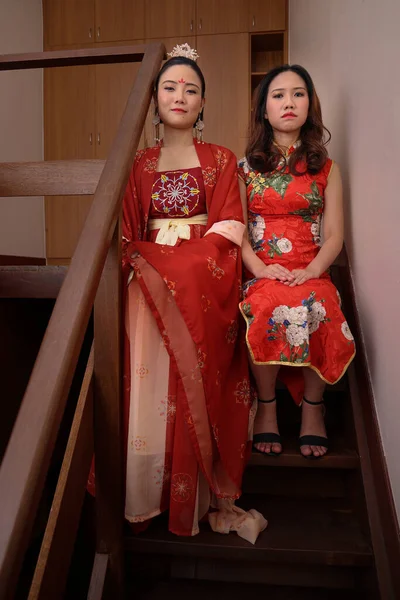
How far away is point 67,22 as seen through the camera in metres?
3.86

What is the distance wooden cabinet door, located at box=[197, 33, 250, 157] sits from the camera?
3668 mm

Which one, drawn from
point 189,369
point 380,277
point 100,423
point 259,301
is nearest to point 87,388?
point 100,423

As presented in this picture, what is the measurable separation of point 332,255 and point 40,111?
10.9 ft

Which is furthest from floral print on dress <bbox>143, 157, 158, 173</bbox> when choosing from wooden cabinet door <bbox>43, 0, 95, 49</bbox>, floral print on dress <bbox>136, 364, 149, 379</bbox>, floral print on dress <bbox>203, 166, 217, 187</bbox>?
wooden cabinet door <bbox>43, 0, 95, 49</bbox>

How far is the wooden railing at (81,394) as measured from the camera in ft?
1.92

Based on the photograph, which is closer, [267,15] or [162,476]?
[162,476]

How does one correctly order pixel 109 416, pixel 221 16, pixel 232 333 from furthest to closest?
1. pixel 221 16
2. pixel 232 333
3. pixel 109 416

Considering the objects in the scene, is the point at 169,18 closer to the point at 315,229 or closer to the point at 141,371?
the point at 315,229

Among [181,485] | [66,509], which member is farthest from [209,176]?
[66,509]

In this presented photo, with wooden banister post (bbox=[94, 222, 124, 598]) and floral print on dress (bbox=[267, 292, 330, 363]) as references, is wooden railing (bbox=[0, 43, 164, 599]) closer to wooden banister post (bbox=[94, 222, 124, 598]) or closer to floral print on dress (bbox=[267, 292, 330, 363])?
wooden banister post (bbox=[94, 222, 124, 598])

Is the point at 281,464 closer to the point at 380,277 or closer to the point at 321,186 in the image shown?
the point at 380,277

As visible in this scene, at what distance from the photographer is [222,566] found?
3.84ft

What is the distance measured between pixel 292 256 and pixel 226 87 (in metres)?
2.68

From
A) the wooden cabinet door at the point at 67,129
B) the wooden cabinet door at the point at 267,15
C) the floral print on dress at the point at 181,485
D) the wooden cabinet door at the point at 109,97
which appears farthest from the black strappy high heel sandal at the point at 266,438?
the wooden cabinet door at the point at 267,15
